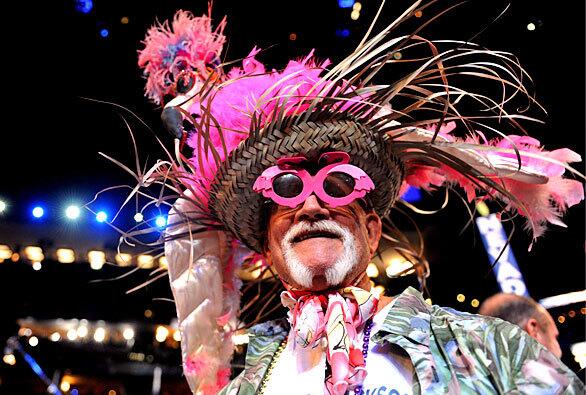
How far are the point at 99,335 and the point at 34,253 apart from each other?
1999 millimetres

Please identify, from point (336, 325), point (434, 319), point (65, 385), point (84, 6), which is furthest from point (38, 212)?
point (65, 385)

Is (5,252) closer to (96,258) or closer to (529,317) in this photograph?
(96,258)

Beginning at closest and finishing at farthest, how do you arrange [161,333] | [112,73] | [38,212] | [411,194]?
1. [411,194]
2. [112,73]
3. [38,212]
4. [161,333]

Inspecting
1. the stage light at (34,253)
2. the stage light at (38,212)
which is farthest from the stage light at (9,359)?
the stage light at (38,212)

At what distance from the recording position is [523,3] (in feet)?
11.0

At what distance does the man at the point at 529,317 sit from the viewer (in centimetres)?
269

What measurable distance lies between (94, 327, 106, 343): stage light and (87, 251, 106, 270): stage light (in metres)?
1.64

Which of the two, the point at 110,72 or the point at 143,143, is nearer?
the point at 110,72

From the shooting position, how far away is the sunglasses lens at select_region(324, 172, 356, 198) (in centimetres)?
188

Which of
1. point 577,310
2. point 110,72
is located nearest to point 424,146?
point 110,72

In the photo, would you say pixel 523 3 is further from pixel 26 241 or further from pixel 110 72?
pixel 26 241

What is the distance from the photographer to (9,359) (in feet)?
20.4

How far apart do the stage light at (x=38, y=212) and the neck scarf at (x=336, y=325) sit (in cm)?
278

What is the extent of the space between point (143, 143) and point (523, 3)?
237 centimetres
